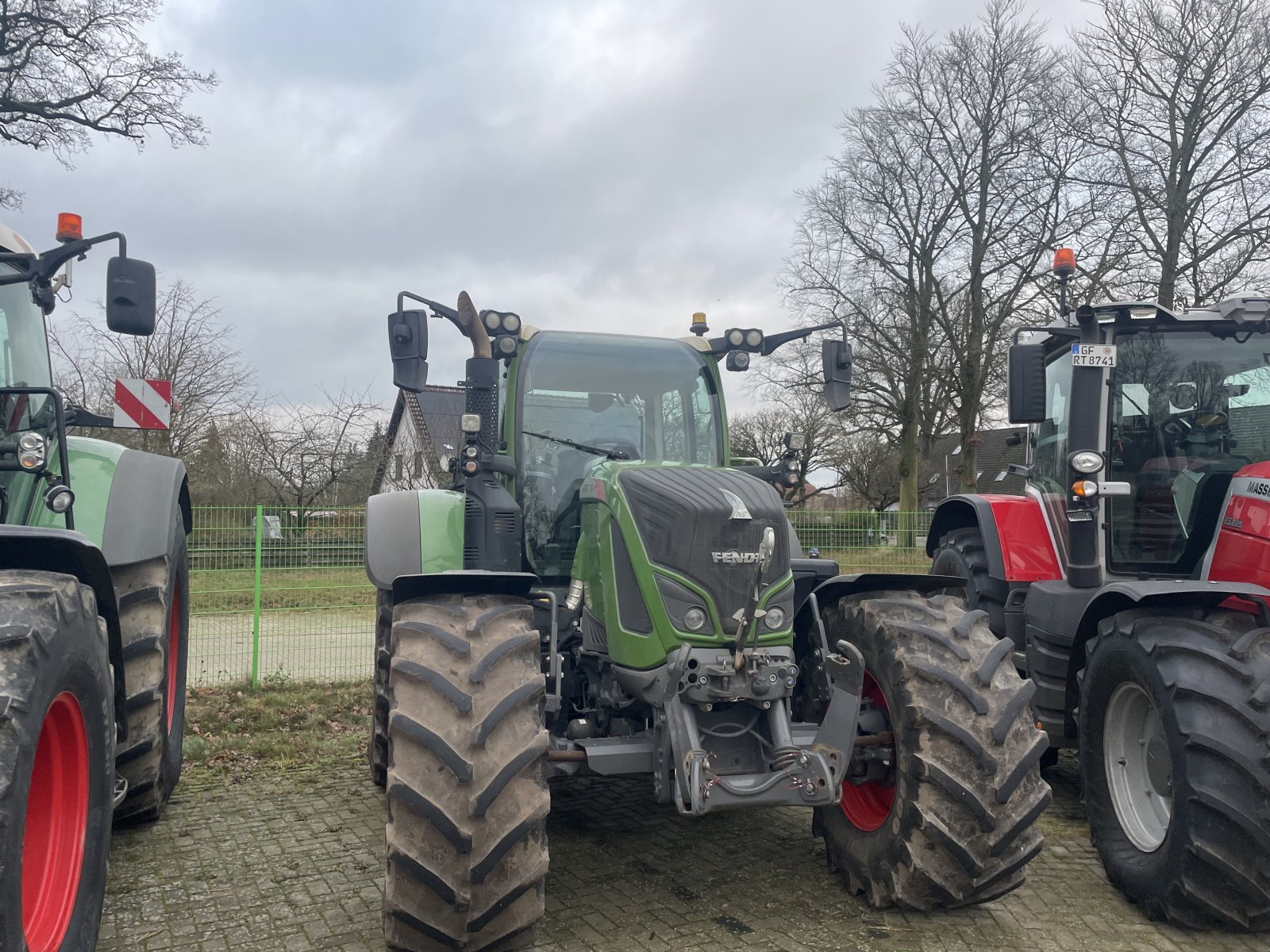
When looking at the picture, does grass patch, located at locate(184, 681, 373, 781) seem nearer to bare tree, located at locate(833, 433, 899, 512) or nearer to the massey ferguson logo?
the massey ferguson logo

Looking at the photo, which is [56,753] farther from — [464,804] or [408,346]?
[408,346]

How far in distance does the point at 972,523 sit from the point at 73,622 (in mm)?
5162

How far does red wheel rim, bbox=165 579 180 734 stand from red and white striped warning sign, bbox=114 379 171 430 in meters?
2.10

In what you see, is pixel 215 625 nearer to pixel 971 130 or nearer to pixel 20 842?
pixel 20 842

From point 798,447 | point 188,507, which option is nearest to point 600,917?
point 798,447

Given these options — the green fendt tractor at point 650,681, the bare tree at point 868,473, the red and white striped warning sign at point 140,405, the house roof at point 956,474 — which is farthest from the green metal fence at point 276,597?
the house roof at point 956,474

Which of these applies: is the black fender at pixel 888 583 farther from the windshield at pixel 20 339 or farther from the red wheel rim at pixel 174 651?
the windshield at pixel 20 339

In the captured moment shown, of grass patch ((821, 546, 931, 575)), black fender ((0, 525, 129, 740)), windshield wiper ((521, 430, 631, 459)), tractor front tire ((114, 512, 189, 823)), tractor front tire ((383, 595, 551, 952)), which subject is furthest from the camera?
grass patch ((821, 546, 931, 575))

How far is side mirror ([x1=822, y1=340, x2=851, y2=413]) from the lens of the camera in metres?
4.59

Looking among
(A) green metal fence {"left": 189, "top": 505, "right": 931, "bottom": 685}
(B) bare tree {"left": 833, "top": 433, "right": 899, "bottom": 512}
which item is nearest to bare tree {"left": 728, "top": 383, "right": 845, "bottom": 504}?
(B) bare tree {"left": 833, "top": 433, "right": 899, "bottom": 512}

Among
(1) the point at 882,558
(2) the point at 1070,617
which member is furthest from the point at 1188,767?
(1) the point at 882,558

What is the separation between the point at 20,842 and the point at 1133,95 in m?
18.6

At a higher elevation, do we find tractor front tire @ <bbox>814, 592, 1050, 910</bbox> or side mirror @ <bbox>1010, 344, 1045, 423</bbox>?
side mirror @ <bbox>1010, 344, 1045, 423</bbox>

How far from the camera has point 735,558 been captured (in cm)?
358
